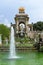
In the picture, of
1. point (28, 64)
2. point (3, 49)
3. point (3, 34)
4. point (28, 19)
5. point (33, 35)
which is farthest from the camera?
point (28, 19)

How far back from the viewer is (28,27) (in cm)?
7112

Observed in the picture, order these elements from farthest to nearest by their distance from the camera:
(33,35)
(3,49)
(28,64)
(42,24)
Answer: (42,24)
(33,35)
(3,49)
(28,64)

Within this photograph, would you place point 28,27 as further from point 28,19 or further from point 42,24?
point 42,24

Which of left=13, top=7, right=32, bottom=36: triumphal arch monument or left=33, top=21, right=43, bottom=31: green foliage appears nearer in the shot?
left=13, top=7, right=32, bottom=36: triumphal arch monument

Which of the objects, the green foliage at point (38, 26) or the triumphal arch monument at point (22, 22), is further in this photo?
the green foliage at point (38, 26)

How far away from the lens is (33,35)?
67.0m

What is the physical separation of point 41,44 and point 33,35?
94.5ft

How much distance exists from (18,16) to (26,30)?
13.8 ft

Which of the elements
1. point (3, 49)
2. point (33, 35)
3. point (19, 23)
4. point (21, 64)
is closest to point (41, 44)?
point (3, 49)

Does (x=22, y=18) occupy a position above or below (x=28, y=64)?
above

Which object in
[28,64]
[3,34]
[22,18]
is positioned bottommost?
[28,64]

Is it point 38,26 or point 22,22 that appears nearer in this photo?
point 22,22

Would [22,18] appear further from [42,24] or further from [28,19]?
[42,24]

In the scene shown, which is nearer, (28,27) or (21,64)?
(21,64)
